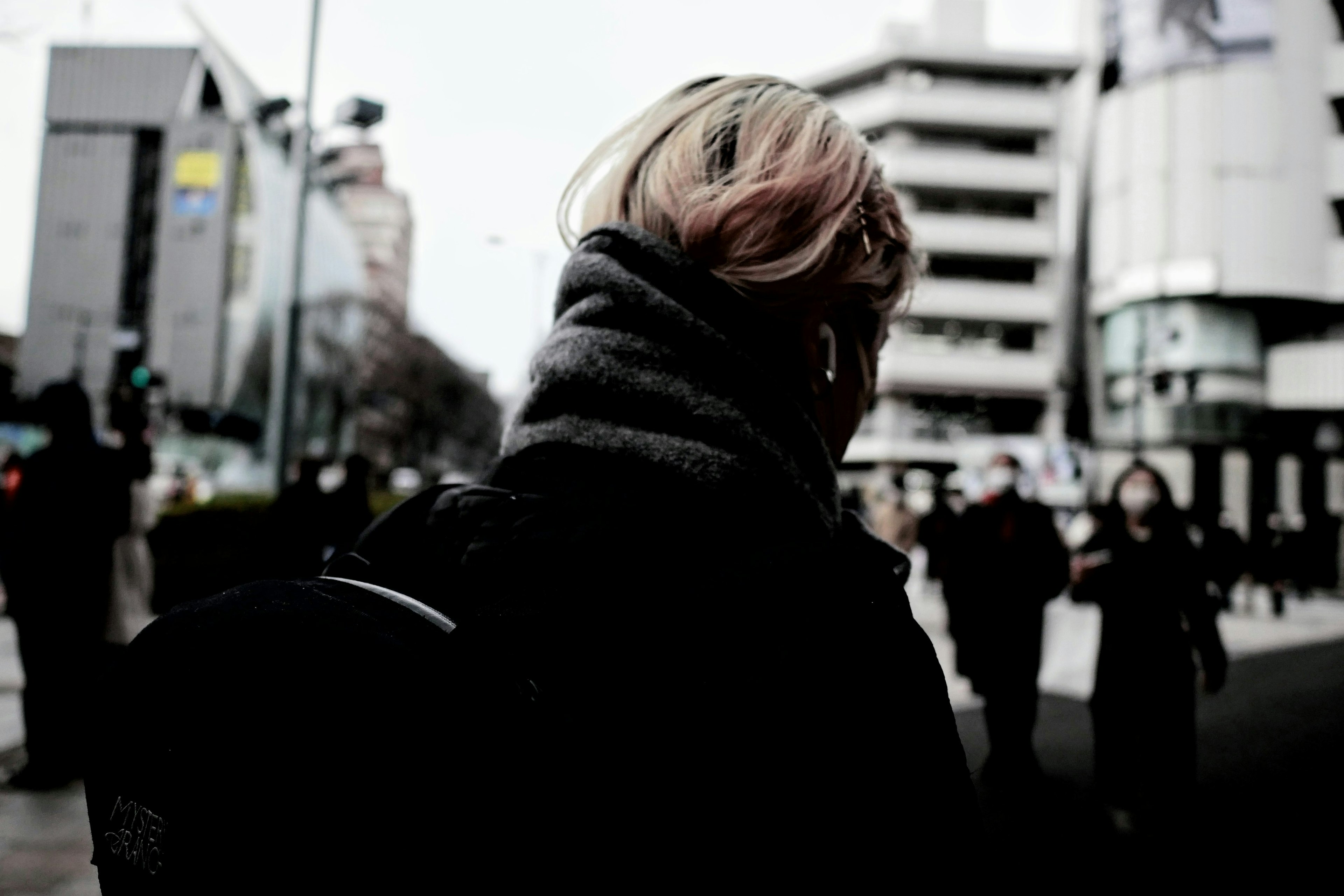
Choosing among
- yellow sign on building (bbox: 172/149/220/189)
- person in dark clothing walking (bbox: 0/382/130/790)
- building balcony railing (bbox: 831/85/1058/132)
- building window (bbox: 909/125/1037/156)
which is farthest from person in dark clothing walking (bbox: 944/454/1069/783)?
yellow sign on building (bbox: 172/149/220/189)

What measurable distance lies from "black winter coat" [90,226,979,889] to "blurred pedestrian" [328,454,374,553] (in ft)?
20.5

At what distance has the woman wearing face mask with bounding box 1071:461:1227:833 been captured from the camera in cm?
490

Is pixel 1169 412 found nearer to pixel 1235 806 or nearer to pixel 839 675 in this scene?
pixel 1235 806

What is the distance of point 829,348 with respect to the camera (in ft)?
3.26

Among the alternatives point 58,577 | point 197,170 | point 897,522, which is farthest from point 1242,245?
point 197,170

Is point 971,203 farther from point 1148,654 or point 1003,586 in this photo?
point 1148,654

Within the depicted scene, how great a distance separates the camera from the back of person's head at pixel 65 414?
4984 mm

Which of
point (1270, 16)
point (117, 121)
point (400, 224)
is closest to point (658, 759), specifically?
point (1270, 16)

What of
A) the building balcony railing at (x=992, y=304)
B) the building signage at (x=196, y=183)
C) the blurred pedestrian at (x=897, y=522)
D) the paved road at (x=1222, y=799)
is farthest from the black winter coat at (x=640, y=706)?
the building signage at (x=196, y=183)

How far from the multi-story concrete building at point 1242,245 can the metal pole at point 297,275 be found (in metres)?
25.1

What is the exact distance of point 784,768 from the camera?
28.6 inches

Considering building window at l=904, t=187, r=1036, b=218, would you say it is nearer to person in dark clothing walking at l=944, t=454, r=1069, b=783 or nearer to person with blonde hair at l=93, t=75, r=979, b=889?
person in dark clothing walking at l=944, t=454, r=1069, b=783

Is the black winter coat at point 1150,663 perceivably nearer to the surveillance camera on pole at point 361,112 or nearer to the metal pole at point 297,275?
the surveillance camera on pole at point 361,112

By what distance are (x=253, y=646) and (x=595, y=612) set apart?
0.85 ft
